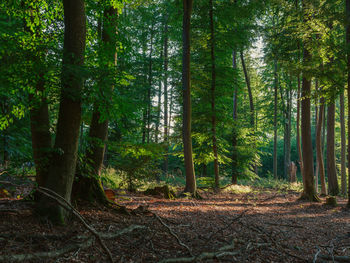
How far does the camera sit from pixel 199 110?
12.6 meters

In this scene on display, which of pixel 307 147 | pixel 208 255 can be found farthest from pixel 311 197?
pixel 208 255

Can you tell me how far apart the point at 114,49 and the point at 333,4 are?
944 centimetres

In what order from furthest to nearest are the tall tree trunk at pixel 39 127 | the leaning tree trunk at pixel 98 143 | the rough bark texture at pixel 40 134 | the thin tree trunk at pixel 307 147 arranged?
the thin tree trunk at pixel 307 147 → the leaning tree trunk at pixel 98 143 → the rough bark texture at pixel 40 134 → the tall tree trunk at pixel 39 127

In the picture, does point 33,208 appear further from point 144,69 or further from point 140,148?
point 144,69

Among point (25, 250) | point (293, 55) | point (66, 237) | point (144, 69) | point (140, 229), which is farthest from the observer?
point (144, 69)

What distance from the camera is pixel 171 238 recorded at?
4605 mm

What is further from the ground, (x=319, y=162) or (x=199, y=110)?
(x=199, y=110)

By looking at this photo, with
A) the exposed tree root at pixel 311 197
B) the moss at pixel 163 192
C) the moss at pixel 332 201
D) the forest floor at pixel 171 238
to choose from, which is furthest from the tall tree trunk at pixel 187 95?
the moss at pixel 332 201

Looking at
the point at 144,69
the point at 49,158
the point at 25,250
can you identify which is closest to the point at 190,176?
the point at 49,158

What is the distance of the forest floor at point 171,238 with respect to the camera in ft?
11.5

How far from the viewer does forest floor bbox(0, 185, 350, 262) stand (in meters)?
3.50

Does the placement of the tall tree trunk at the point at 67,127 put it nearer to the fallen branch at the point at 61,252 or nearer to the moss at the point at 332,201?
the fallen branch at the point at 61,252

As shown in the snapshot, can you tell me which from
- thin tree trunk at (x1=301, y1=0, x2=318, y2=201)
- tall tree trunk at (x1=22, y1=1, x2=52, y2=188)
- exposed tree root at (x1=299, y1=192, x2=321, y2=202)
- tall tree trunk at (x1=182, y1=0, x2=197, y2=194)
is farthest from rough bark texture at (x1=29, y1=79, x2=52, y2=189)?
exposed tree root at (x1=299, y1=192, x2=321, y2=202)

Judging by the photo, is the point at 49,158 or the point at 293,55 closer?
the point at 49,158
